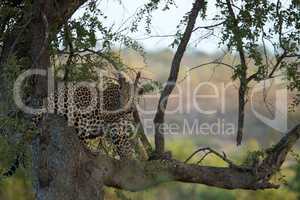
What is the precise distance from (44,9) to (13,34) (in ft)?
2.45

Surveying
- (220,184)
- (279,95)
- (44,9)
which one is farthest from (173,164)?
(279,95)

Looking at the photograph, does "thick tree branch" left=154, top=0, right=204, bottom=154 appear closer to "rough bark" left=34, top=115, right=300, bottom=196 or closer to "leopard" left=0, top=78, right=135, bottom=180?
"rough bark" left=34, top=115, right=300, bottom=196

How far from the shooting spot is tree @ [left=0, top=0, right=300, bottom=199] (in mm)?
6285

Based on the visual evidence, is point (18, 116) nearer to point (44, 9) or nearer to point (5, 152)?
point (5, 152)

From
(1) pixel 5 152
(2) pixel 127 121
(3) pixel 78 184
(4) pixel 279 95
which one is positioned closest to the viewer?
(1) pixel 5 152

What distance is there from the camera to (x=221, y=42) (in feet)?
22.8

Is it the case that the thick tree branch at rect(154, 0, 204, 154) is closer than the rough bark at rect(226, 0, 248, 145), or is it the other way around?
the thick tree branch at rect(154, 0, 204, 154)

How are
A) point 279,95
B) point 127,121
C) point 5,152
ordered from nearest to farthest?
1. point 5,152
2. point 127,121
3. point 279,95

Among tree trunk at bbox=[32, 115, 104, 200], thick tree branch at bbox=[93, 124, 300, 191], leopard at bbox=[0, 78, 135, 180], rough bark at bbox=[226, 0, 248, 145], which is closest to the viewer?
tree trunk at bbox=[32, 115, 104, 200]

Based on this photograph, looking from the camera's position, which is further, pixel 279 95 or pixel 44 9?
pixel 279 95

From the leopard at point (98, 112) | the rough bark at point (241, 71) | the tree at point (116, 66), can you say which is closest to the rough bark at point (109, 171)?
the tree at point (116, 66)

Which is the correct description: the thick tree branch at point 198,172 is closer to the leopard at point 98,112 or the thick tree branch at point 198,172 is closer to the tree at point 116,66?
the tree at point 116,66

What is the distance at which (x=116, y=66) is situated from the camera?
7164mm

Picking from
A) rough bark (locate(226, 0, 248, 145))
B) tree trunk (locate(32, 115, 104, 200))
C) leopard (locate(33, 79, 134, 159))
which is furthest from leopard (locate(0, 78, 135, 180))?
rough bark (locate(226, 0, 248, 145))
